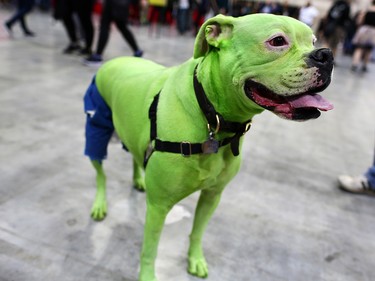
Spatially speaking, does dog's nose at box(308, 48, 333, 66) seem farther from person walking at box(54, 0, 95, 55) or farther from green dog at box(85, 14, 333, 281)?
person walking at box(54, 0, 95, 55)

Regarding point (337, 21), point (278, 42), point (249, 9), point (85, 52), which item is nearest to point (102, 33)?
point (85, 52)

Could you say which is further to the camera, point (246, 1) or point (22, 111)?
point (246, 1)

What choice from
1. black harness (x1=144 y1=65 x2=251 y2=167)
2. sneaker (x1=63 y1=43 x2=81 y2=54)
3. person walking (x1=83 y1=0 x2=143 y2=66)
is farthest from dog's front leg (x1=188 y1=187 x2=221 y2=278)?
sneaker (x1=63 y1=43 x2=81 y2=54)

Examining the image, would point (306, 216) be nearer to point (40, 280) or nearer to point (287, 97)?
point (287, 97)

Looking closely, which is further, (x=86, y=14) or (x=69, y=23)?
(x=69, y=23)

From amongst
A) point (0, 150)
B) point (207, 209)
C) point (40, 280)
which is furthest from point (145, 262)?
point (0, 150)

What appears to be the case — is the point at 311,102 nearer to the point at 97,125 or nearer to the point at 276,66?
the point at 276,66

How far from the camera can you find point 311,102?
4.25ft

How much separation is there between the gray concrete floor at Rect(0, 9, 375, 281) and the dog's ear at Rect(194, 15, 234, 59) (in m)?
1.30

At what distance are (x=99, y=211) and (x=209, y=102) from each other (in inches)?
51.3

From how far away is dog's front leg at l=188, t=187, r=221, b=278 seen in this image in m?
1.94

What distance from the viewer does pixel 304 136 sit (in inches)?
170

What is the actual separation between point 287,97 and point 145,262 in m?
1.12

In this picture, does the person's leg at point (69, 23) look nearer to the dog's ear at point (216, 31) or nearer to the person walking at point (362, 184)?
the person walking at point (362, 184)
